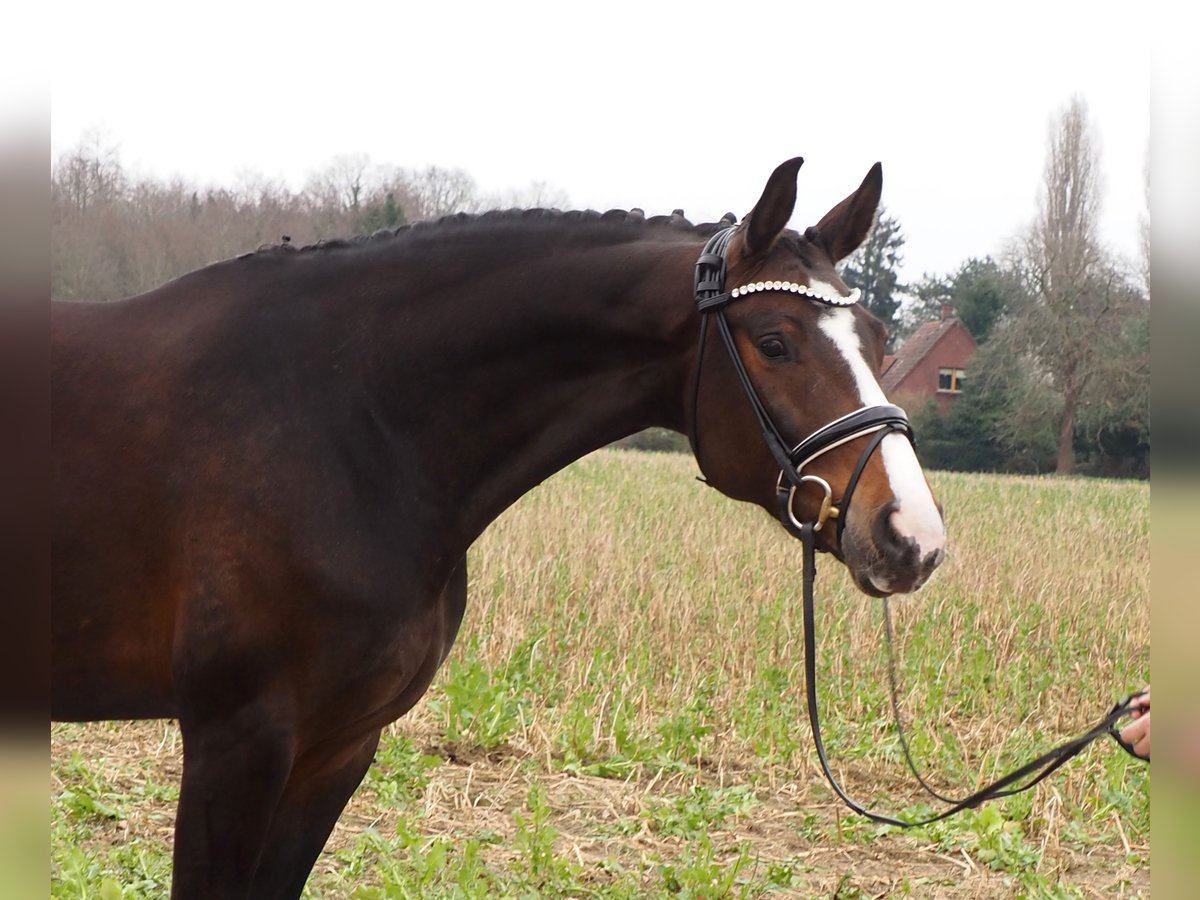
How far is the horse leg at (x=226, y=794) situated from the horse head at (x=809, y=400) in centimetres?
128

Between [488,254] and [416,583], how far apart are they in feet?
3.11

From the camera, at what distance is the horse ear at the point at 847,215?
9.33ft

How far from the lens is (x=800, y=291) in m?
2.64

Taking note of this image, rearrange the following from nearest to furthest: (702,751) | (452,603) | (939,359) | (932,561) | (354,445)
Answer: (932,561) < (354,445) < (452,603) < (702,751) < (939,359)

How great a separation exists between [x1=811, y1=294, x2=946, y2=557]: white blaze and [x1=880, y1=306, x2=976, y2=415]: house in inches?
Answer: 1307

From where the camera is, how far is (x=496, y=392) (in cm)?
294

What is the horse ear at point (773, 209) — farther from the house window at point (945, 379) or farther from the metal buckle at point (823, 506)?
the house window at point (945, 379)

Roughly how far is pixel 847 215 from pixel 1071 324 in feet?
114

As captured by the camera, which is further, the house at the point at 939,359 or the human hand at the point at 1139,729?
the house at the point at 939,359

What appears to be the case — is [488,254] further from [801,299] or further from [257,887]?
[257,887]

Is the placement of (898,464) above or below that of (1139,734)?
above

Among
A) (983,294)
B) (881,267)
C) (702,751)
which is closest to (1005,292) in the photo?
(983,294)

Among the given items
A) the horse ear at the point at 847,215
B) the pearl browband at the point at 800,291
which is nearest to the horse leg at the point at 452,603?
the pearl browband at the point at 800,291

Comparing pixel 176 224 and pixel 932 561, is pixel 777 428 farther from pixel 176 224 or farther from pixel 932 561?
pixel 176 224
